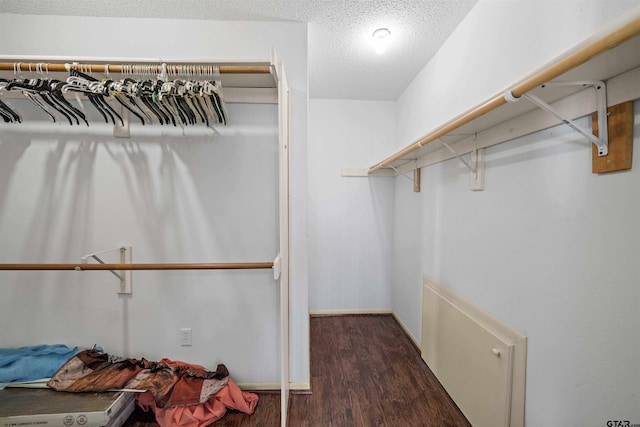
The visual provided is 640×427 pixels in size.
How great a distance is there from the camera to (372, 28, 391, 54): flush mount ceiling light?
1.64 meters

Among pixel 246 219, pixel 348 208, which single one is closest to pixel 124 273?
pixel 246 219

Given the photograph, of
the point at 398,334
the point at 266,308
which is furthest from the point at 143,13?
the point at 398,334

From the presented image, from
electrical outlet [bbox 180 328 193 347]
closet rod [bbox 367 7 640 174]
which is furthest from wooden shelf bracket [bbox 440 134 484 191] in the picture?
electrical outlet [bbox 180 328 193 347]

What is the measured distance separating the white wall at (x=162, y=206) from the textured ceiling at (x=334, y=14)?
60 millimetres

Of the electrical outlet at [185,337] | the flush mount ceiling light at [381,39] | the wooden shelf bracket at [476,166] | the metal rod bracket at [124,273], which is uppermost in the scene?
the flush mount ceiling light at [381,39]

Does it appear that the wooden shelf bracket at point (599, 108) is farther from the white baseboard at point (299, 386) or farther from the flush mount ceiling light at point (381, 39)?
the white baseboard at point (299, 386)

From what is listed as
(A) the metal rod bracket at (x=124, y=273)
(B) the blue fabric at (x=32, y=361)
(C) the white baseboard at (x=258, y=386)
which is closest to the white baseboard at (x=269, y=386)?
(C) the white baseboard at (x=258, y=386)

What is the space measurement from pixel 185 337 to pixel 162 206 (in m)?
0.87

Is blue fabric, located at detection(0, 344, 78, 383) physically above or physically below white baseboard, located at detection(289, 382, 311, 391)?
above

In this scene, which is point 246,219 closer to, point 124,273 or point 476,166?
point 124,273

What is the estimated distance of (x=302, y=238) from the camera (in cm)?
166

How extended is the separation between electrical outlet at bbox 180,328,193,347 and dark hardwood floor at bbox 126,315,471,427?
40 centimetres

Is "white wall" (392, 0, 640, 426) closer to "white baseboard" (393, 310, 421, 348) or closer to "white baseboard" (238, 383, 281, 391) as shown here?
"white baseboard" (393, 310, 421, 348)

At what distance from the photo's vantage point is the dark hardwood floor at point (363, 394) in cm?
144
